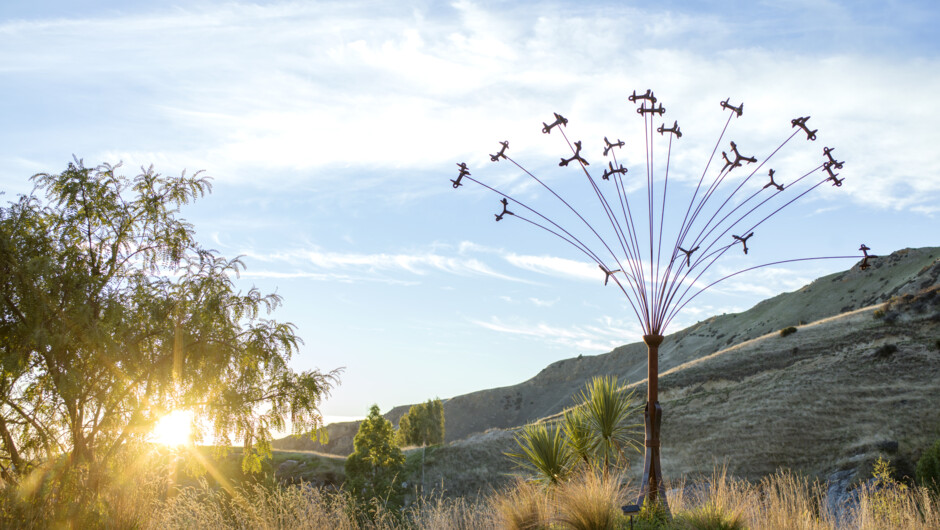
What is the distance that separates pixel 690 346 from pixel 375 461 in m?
65.4

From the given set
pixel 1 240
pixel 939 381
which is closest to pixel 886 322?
pixel 939 381

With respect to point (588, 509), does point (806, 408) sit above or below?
below

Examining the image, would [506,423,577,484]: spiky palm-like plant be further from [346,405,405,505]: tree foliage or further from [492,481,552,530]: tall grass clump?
[346,405,405,505]: tree foliage

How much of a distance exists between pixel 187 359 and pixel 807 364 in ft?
125

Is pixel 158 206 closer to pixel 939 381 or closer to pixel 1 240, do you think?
pixel 1 240

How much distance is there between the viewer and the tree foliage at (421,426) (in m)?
61.3

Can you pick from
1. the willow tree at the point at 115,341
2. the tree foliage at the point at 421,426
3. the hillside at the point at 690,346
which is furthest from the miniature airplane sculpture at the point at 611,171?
the tree foliage at the point at 421,426

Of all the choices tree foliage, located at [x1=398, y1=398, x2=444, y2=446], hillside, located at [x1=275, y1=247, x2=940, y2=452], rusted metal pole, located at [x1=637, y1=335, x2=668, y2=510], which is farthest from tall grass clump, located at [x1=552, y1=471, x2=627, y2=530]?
tree foliage, located at [x1=398, y1=398, x2=444, y2=446]

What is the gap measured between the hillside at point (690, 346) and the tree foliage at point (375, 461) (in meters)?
22.2

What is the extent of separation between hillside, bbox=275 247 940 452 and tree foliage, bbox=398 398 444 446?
64.7 ft

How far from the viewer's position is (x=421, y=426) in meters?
61.4

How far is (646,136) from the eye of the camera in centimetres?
1218

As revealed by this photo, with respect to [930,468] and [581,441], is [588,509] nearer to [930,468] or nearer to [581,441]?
[581,441]

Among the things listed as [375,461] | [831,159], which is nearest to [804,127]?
[831,159]
